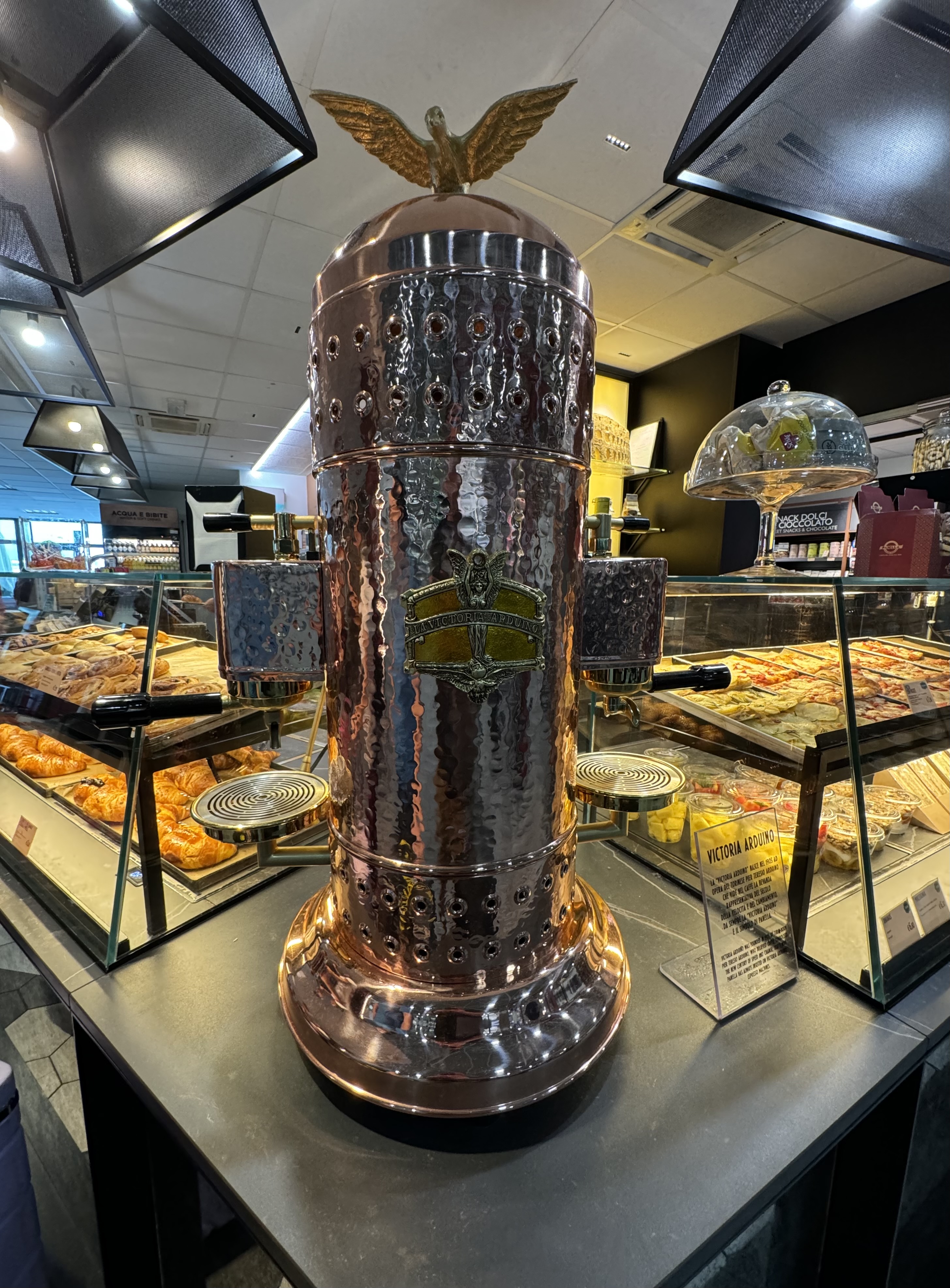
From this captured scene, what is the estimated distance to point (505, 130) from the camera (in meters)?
0.56

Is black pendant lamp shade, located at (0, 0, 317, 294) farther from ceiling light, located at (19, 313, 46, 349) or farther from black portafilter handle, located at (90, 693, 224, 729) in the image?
ceiling light, located at (19, 313, 46, 349)

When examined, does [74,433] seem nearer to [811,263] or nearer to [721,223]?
[721,223]

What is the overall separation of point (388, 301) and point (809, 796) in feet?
2.95

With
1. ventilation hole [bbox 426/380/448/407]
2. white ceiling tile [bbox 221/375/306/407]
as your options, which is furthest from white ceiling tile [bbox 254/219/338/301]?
ventilation hole [bbox 426/380/448/407]

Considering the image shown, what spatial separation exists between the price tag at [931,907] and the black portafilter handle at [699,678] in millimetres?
593

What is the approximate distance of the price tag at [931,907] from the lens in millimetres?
886

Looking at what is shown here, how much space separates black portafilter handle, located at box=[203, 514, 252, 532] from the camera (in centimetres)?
69

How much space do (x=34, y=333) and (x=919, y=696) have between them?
5.61 m

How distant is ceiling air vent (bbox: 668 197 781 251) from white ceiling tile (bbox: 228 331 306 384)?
2.83 meters

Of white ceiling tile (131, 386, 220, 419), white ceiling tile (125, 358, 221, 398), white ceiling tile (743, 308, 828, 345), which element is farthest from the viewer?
white ceiling tile (131, 386, 220, 419)

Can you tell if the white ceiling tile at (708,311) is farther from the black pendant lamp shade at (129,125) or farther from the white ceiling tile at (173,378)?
the white ceiling tile at (173,378)

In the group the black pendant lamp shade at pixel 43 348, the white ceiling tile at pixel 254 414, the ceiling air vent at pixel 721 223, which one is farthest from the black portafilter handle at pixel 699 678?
the white ceiling tile at pixel 254 414

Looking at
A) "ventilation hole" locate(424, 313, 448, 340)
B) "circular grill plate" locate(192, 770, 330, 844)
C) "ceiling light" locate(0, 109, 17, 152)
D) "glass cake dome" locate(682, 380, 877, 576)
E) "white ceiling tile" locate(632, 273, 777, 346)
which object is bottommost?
"circular grill plate" locate(192, 770, 330, 844)

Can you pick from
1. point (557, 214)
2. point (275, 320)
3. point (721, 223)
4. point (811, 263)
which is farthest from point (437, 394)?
point (275, 320)
